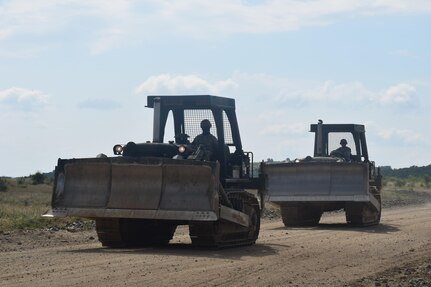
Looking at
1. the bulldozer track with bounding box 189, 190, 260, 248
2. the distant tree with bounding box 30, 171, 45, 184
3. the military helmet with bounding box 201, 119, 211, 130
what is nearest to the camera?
the bulldozer track with bounding box 189, 190, 260, 248

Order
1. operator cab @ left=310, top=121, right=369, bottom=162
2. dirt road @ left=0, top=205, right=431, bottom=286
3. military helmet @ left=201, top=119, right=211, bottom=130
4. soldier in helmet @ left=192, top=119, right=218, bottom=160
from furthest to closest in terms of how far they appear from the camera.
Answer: operator cab @ left=310, top=121, right=369, bottom=162 < military helmet @ left=201, top=119, right=211, bottom=130 < soldier in helmet @ left=192, top=119, right=218, bottom=160 < dirt road @ left=0, top=205, right=431, bottom=286

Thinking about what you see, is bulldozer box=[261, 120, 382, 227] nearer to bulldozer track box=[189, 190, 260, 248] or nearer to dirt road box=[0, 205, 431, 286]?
dirt road box=[0, 205, 431, 286]

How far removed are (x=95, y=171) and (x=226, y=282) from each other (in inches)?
187

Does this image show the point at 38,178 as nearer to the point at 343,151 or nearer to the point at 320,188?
the point at 343,151

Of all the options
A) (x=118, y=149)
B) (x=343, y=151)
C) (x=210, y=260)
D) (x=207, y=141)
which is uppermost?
(x=343, y=151)

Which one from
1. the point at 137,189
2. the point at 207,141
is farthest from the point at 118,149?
the point at 207,141

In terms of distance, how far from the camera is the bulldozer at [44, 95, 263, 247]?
16.2m

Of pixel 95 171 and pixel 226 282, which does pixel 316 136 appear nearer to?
pixel 95 171

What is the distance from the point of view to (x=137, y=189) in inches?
648

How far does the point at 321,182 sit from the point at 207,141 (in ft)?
26.4

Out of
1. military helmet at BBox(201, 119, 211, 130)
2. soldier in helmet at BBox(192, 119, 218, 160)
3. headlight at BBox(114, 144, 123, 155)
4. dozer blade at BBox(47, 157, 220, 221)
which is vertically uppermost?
military helmet at BBox(201, 119, 211, 130)

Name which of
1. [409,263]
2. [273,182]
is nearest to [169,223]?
[409,263]

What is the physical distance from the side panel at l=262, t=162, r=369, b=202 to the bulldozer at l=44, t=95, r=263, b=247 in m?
6.90

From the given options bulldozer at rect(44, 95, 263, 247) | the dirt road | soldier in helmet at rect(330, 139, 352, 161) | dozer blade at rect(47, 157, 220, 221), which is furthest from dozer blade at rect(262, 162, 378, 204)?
dozer blade at rect(47, 157, 220, 221)
